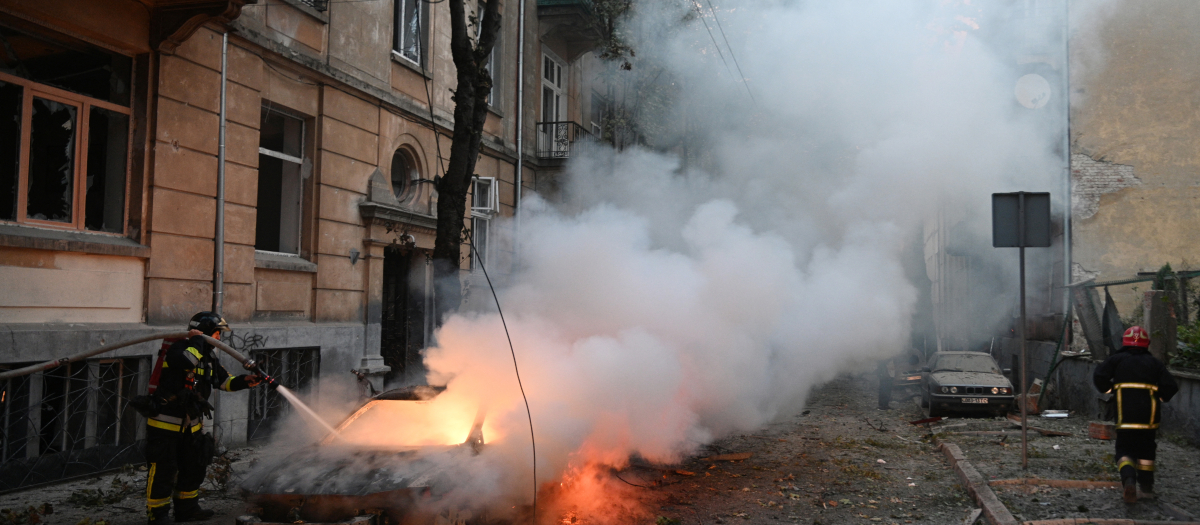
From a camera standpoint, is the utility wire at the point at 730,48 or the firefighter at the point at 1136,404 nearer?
the firefighter at the point at 1136,404

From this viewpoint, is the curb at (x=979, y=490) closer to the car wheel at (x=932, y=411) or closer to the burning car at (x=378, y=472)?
the car wheel at (x=932, y=411)

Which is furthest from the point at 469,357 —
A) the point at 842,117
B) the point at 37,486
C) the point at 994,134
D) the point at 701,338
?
the point at 994,134

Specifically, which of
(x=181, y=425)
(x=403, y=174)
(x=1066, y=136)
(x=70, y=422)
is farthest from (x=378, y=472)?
(x=1066, y=136)

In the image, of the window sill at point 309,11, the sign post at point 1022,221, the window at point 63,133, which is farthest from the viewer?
the window sill at point 309,11

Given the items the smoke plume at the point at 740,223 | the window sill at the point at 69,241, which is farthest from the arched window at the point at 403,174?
the window sill at the point at 69,241

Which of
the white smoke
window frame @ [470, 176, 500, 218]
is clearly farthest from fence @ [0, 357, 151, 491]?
window frame @ [470, 176, 500, 218]

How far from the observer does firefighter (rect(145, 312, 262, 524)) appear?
18.8ft

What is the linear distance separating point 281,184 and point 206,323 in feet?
17.0

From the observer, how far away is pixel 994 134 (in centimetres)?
1402

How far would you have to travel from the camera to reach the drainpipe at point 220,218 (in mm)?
9188

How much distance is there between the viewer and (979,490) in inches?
267

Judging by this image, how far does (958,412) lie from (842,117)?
16.3 ft

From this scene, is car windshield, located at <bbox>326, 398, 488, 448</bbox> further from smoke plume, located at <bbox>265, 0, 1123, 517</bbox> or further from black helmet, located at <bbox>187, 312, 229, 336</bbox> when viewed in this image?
black helmet, located at <bbox>187, 312, 229, 336</bbox>

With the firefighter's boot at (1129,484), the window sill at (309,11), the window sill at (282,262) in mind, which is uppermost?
the window sill at (309,11)
